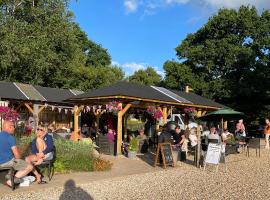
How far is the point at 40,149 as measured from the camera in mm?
9367

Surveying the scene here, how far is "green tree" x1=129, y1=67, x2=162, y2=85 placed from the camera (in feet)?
247

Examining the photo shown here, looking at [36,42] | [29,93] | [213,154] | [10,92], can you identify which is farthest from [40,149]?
[36,42]

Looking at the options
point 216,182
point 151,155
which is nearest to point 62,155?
point 216,182

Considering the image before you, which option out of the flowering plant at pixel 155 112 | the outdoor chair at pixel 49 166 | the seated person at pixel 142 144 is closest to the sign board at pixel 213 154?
the seated person at pixel 142 144

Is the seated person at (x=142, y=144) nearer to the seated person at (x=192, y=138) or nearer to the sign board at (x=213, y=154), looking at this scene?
the seated person at (x=192, y=138)

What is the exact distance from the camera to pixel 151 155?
1567 centimetres

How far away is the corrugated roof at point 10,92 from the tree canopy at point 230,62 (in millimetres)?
18482

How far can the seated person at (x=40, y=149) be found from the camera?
9162 mm

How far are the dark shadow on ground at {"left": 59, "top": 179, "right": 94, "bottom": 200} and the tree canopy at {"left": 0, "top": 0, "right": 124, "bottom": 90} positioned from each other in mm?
20200

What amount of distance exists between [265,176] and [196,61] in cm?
2854

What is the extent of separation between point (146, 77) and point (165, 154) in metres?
64.6

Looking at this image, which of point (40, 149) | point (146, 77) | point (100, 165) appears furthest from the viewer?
point (146, 77)

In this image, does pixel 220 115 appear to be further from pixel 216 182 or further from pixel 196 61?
pixel 196 61

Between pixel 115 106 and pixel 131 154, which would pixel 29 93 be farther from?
pixel 131 154
